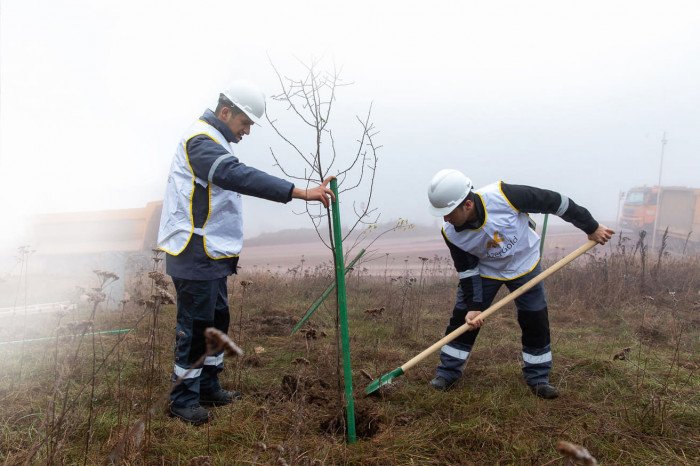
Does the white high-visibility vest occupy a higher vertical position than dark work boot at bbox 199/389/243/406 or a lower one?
higher

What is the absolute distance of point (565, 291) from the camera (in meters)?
7.25

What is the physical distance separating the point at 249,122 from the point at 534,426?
2.49 meters

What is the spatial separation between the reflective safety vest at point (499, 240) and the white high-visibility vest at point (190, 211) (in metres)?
1.63

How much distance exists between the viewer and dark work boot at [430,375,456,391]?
3490mm

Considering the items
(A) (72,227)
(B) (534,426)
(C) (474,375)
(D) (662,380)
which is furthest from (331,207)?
A: (A) (72,227)

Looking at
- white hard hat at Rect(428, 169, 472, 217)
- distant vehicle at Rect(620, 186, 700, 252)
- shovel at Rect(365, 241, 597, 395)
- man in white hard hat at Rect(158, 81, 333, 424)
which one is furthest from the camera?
distant vehicle at Rect(620, 186, 700, 252)

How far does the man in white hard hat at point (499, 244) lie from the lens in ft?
10.7

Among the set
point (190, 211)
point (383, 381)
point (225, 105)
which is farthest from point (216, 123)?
point (383, 381)

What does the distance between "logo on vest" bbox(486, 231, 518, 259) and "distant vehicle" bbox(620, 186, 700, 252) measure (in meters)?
16.7

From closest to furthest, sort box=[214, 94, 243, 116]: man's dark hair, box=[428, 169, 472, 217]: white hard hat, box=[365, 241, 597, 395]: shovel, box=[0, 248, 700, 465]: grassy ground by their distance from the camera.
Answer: box=[0, 248, 700, 465]: grassy ground
box=[214, 94, 243, 116]: man's dark hair
box=[365, 241, 597, 395]: shovel
box=[428, 169, 472, 217]: white hard hat

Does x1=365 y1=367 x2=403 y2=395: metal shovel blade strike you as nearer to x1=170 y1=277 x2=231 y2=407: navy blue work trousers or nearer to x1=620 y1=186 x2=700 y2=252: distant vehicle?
x1=170 y1=277 x2=231 y2=407: navy blue work trousers

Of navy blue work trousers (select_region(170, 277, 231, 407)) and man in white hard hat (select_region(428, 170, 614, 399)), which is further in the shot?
man in white hard hat (select_region(428, 170, 614, 399))

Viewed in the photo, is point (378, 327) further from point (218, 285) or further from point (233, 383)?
point (218, 285)

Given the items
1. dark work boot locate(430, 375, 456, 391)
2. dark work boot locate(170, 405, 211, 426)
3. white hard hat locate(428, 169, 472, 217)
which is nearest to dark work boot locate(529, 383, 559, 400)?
dark work boot locate(430, 375, 456, 391)
